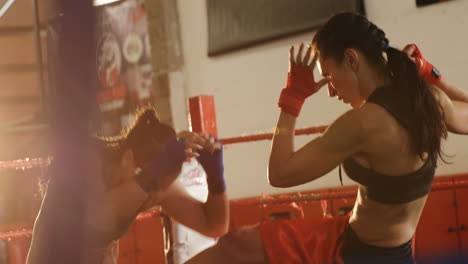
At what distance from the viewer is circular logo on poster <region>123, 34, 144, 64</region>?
4.67 metres

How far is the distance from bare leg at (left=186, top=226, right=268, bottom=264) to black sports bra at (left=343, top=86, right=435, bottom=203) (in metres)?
0.33

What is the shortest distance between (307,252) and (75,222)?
927mm

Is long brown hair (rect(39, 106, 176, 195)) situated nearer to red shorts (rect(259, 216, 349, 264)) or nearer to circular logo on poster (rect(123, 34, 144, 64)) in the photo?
red shorts (rect(259, 216, 349, 264))

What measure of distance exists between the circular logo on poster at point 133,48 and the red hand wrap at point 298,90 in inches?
132

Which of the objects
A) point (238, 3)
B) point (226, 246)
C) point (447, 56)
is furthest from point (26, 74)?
point (226, 246)

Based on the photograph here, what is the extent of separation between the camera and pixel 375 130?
1360mm

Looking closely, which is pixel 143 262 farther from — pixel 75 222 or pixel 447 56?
pixel 75 222

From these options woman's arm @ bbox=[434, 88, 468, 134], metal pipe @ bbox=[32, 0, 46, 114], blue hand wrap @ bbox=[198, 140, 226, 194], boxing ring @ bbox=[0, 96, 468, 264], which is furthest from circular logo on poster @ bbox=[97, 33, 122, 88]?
woman's arm @ bbox=[434, 88, 468, 134]

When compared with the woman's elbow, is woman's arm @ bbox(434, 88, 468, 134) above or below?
above

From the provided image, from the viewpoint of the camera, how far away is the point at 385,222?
1.41m

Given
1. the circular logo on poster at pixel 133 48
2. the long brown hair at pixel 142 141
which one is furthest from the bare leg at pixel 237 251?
the circular logo on poster at pixel 133 48

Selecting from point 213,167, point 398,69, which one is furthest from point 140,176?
point 398,69

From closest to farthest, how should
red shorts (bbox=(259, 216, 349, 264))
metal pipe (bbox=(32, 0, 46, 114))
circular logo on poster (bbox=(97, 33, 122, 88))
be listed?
metal pipe (bbox=(32, 0, 46, 114)) → red shorts (bbox=(259, 216, 349, 264)) → circular logo on poster (bbox=(97, 33, 122, 88))

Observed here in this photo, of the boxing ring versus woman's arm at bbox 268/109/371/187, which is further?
the boxing ring
